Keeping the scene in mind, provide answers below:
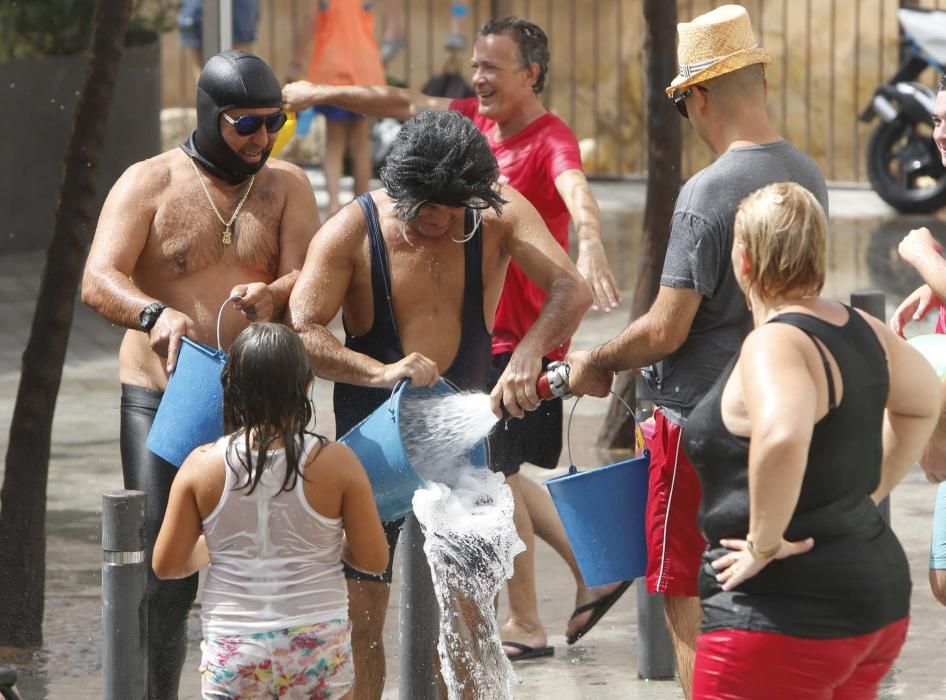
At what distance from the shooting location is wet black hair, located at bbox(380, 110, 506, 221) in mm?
4434

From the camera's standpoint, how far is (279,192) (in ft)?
16.2

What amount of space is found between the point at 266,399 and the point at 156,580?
118 cm

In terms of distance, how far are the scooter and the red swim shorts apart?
8.95 m

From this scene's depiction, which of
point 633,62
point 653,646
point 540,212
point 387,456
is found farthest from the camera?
point 633,62

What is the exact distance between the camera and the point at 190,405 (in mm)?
4312

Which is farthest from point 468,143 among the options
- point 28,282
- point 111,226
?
point 28,282

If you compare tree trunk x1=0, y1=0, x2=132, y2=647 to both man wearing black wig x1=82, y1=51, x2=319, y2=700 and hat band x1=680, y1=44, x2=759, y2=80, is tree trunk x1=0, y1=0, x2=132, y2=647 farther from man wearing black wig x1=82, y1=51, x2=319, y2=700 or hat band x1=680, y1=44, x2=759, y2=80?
hat band x1=680, y1=44, x2=759, y2=80

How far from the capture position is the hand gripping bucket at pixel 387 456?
13.8 ft

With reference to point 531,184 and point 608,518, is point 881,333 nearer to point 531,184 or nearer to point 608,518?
point 608,518

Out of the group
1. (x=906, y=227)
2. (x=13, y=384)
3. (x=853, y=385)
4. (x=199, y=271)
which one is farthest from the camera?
(x=906, y=227)

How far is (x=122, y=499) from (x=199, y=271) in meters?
0.92

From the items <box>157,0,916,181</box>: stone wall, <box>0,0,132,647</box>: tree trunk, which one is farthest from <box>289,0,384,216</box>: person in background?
<box>0,0,132,647</box>: tree trunk

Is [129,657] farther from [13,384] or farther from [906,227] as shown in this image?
[906,227]

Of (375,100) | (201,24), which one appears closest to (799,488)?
(375,100)
